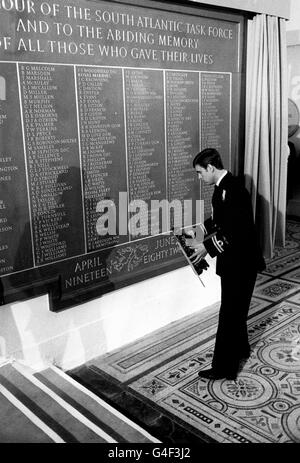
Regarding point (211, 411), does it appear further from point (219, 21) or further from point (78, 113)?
point (219, 21)

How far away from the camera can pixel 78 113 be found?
11.7 ft

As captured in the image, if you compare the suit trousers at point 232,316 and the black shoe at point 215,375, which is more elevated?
the suit trousers at point 232,316

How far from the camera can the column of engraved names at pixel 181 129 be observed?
4.23 metres

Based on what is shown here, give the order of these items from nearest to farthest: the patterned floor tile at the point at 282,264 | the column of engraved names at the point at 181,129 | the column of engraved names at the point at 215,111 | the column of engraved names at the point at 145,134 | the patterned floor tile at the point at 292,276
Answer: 1. the column of engraved names at the point at 145,134
2. the column of engraved names at the point at 181,129
3. the column of engraved names at the point at 215,111
4. the patterned floor tile at the point at 292,276
5. the patterned floor tile at the point at 282,264

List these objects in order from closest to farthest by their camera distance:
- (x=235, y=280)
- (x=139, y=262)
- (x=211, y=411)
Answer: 1. (x=211, y=411)
2. (x=235, y=280)
3. (x=139, y=262)

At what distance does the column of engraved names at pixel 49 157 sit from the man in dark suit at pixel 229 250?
0.95 metres

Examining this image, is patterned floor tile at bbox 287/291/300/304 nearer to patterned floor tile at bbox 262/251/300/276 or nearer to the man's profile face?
patterned floor tile at bbox 262/251/300/276

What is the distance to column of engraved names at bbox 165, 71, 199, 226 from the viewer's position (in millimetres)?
4230

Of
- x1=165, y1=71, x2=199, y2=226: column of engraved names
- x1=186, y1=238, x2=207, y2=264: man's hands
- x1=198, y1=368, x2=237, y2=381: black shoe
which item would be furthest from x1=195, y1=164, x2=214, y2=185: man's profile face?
x1=198, y1=368, x2=237, y2=381: black shoe

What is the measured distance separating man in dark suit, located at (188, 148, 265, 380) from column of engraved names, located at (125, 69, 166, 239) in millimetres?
748

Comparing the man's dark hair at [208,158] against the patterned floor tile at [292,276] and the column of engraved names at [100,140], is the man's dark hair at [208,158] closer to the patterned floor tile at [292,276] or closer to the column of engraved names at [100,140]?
the column of engraved names at [100,140]

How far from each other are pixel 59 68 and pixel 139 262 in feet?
5.72

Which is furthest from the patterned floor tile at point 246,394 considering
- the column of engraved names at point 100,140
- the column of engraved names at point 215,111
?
the column of engraved names at point 215,111

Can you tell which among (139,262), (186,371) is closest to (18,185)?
(139,262)
